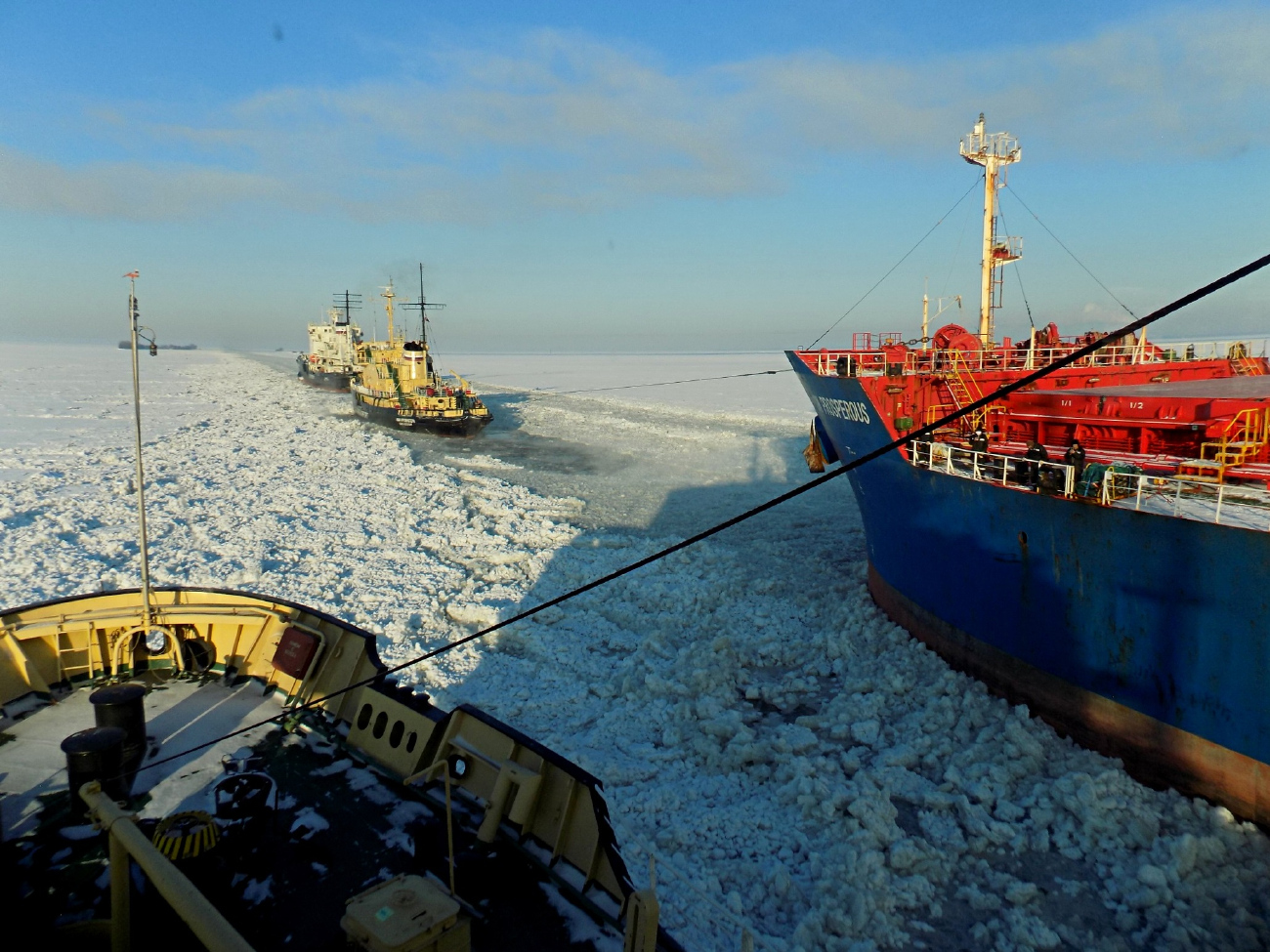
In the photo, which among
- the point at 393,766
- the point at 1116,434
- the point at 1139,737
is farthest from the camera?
the point at 1116,434

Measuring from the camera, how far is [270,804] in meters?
4.54

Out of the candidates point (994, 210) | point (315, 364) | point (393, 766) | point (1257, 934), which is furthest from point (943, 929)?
point (315, 364)

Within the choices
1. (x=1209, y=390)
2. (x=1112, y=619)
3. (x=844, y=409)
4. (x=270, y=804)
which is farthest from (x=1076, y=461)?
(x=270, y=804)

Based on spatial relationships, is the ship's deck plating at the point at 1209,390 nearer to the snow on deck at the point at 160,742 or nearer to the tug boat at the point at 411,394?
the snow on deck at the point at 160,742

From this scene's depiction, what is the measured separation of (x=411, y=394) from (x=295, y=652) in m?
30.7

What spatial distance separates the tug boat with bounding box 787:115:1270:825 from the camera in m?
6.82

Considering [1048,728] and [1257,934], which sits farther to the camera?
[1048,728]

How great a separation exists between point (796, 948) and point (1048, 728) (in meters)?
4.67

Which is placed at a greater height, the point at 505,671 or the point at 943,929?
the point at 505,671

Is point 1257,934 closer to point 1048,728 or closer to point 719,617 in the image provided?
point 1048,728

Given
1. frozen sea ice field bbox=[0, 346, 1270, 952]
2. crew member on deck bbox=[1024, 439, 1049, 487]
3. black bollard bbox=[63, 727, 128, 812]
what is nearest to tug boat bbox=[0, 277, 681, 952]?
black bollard bbox=[63, 727, 128, 812]

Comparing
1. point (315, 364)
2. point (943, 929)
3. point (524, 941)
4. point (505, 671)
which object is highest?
point (315, 364)

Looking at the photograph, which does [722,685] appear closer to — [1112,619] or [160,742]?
[1112,619]

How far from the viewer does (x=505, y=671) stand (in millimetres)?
9828
